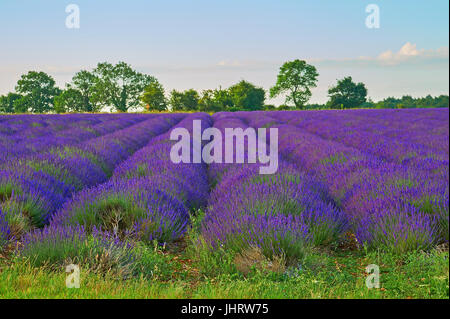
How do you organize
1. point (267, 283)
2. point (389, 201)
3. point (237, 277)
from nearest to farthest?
1. point (267, 283)
2. point (237, 277)
3. point (389, 201)

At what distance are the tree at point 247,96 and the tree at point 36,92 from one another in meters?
31.1

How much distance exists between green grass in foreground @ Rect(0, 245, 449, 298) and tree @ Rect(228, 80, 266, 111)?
2349 inches

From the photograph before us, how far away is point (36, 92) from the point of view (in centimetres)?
6309

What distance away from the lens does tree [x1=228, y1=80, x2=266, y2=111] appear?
207 ft

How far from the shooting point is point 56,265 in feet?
7.50

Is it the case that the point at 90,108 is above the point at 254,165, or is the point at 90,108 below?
above

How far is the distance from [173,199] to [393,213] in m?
1.98

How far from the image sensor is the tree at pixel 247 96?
207 ft

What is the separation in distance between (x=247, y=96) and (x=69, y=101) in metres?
29.3

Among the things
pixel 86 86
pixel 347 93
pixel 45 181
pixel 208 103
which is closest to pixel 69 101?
pixel 86 86

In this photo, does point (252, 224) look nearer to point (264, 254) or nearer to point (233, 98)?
point (264, 254)

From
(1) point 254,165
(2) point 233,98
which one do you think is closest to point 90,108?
(2) point 233,98

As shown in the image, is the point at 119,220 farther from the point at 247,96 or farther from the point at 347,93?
the point at 247,96
